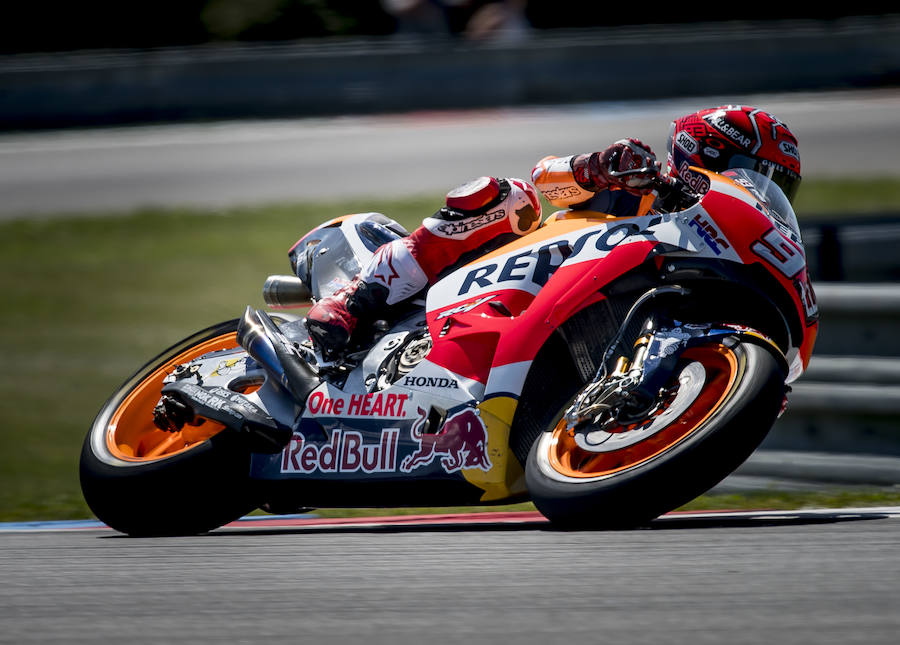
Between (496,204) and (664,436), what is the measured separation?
1.08 metres

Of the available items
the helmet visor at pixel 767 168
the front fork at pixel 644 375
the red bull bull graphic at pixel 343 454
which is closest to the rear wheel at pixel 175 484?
the red bull bull graphic at pixel 343 454

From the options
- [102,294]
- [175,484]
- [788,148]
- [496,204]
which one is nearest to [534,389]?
[496,204]

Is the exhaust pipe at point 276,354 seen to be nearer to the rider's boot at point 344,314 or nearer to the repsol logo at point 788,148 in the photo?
the rider's boot at point 344,314

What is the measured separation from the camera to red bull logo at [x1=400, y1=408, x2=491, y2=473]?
13.4ft

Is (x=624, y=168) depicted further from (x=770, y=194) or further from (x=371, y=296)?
(x=371, y=296)

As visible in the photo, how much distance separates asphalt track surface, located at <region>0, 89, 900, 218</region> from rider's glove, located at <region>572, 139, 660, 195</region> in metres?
7.99

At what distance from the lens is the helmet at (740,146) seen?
13.9 feet

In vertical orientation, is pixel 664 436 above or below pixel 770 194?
below

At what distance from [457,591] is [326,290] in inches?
80.2

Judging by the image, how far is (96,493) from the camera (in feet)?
15.0

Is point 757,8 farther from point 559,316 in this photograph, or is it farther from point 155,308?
point 559,316

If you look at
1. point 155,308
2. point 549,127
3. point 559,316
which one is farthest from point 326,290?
point 549,127

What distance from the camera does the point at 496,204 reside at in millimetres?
4406

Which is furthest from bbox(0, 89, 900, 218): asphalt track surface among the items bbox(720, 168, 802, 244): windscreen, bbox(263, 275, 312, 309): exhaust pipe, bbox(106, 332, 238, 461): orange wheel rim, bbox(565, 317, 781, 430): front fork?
bbox(565, 317, 781, 430): front fork
